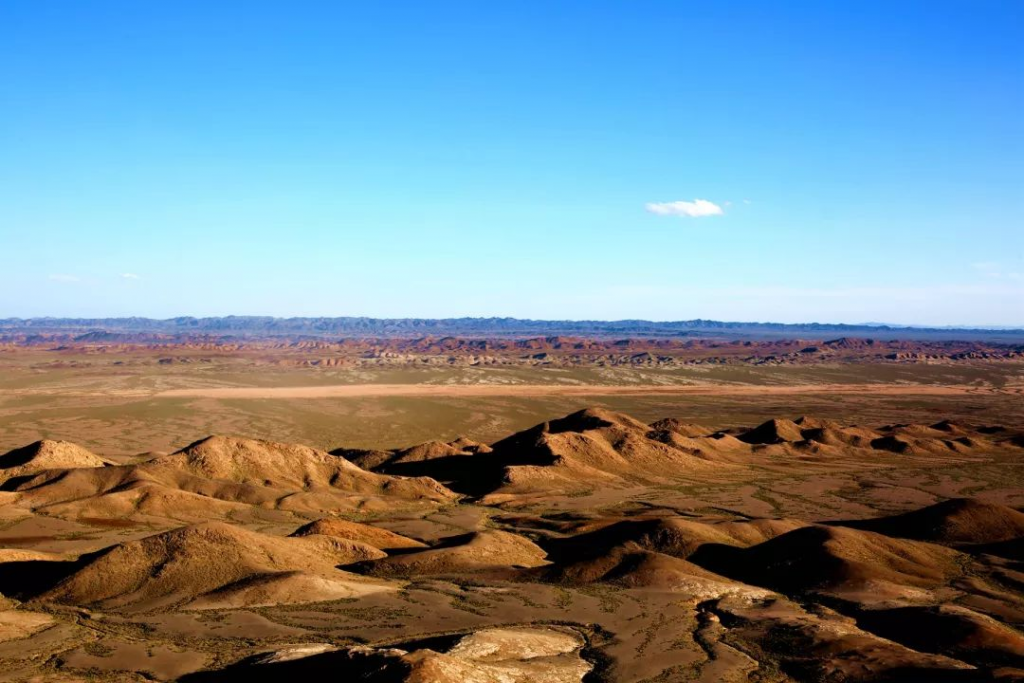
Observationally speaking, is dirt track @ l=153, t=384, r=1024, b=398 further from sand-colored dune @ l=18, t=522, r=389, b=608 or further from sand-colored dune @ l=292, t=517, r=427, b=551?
sand-colored dune @ l=18, t=522, r=389, b=608

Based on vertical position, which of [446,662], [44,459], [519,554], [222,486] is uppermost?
[446,662]

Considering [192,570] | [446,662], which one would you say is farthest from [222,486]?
[446,662]

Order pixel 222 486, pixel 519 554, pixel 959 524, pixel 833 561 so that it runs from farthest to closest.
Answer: pixel 222 486, pixel 959 524, pixel 519 554, pixel 833 561

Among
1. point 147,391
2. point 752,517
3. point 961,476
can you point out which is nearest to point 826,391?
point 961,476

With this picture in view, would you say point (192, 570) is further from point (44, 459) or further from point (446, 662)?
point (44, 459)

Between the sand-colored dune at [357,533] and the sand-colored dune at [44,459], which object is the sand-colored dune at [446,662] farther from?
the sand-colored dune at [44,459]

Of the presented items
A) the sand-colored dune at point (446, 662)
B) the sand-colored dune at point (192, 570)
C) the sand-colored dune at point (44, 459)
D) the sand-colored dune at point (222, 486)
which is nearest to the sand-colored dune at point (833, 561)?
the sand-colored dune at point (446, 662)
